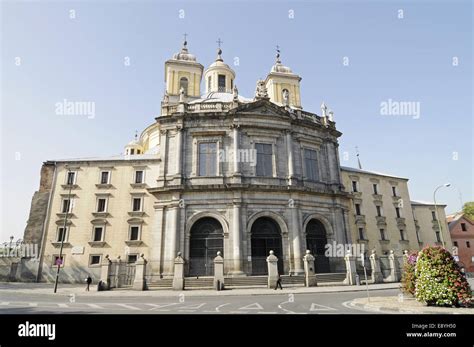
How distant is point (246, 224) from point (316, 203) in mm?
7575

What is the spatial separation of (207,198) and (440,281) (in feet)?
59.3

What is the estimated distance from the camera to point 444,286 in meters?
10.5

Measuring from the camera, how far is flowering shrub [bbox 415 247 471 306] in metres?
10.3

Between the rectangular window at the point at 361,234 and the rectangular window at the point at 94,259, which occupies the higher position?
the rectangular window at the point at 361,234

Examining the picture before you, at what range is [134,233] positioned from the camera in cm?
2836

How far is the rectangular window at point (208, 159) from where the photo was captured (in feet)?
88.2

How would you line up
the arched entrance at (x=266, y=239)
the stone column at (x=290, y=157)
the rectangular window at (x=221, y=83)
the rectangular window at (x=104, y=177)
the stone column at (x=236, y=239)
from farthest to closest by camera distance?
the rectangular window at (x=221, y=83), the rectangular window at (x=104, y=177), the stone column at (x=290, y=157), the arched entrance at (x=266, y=239), the stone column at (x=236, y=239)

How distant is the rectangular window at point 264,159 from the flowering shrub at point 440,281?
54.7 ft

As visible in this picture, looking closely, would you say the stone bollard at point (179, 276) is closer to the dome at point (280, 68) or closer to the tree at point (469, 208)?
the dome at point (280, 68)

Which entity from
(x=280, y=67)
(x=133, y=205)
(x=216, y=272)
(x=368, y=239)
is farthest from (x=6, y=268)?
(x=280, y=67)

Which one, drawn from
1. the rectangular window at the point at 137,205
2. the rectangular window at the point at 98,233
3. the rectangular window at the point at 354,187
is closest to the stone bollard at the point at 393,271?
the rectangular window at the point at 354,187

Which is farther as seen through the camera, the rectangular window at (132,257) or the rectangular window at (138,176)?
the rectangular window at (138,176)

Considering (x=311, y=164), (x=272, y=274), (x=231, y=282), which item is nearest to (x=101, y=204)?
(x=231, y=282)
